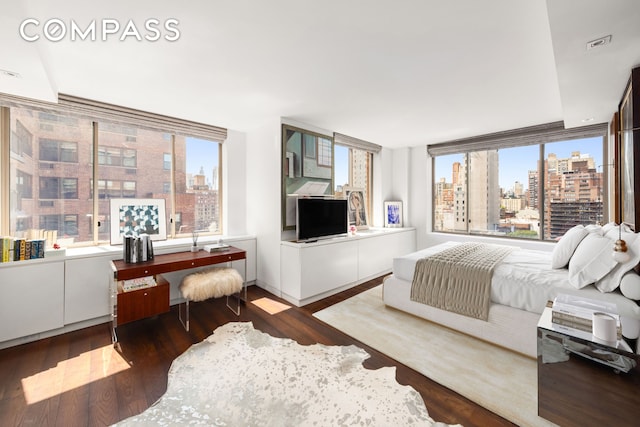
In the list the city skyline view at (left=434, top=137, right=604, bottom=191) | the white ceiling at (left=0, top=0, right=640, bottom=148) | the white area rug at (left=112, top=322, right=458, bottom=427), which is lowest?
the white area rug at (left=112, top=322, right=458, bottom=427)

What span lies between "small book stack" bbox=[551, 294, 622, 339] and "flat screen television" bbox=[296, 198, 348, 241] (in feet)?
8.26

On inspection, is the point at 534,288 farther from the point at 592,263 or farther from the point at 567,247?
the point at 567,247

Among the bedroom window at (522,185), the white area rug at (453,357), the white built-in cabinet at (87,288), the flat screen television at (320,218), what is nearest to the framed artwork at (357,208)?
the flat screen television at (320,218)

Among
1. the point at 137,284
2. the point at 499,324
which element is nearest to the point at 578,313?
the point at 499,324

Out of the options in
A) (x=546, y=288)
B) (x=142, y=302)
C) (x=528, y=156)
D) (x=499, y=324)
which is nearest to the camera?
(x=546, y=288)

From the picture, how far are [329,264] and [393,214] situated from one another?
7.70ft

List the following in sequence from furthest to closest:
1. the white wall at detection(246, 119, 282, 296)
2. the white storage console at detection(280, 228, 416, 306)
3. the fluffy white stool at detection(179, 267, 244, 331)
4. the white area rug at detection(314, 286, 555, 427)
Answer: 1. the white wall at detection(246, 119, 282, 296)
2. the white storage console at detection(280, 228, 416, 306)
3. the fluffy white stool at detection(179, 267, 244, 331)
4. the white area rug at detection(314, 286, 555, 427)

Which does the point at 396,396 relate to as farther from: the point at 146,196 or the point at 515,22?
the point at 146,196

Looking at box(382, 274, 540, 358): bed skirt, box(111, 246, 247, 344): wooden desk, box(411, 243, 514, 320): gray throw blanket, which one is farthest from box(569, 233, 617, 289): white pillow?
box(111, 246, 247, 344): wooden desk

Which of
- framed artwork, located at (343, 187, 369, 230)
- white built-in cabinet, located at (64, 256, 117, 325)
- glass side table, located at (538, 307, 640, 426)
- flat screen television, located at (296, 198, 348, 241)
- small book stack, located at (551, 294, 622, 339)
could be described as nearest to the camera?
glass side table, located at (538, 307, 640, 426)

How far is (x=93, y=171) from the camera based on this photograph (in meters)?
3.08

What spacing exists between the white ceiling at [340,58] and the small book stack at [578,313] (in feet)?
5.39

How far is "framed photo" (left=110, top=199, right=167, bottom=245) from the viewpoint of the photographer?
10.3 ft

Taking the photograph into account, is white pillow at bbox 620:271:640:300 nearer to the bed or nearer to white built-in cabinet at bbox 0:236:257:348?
the bed
